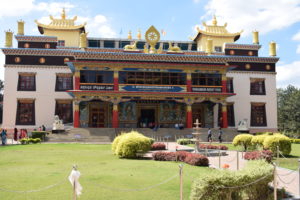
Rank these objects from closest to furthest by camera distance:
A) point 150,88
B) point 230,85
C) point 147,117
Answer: point 150,88 → point 147,117 → point 230,85

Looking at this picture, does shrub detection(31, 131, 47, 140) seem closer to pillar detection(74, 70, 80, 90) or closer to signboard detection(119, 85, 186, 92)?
pillar detection(74, 70, 80, 90)

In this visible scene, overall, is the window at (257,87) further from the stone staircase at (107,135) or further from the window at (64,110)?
the window at (64,110)

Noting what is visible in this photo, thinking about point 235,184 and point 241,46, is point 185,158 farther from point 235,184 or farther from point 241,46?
Answer: point 241,46

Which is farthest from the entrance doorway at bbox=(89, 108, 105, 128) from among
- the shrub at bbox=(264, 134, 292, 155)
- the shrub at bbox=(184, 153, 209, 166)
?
the shrub at bbox=(184, 153, 209, 166)

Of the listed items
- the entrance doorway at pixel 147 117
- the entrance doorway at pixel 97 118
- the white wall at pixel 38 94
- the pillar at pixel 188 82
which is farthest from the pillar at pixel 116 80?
the pillar at pixel 188 82

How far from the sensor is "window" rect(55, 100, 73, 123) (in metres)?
36.5

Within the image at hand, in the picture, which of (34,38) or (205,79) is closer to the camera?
(205,79)

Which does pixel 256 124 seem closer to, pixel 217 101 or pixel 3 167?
pixel 217 101

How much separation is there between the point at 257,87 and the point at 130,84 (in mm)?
18248

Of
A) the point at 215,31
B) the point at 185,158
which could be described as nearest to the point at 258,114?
the point at 215,31

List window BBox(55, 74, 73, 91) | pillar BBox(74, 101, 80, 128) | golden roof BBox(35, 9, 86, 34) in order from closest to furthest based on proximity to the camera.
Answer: pillar BBox(74, 101, 80, 128) < window BBox(55, 74, 73, 91) < golden roof BBox(35, 9, 86, 34)

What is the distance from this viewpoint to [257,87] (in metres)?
→ 40.7

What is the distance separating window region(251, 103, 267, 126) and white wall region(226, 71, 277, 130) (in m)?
0.45

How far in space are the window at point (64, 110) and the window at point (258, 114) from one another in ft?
76.9
